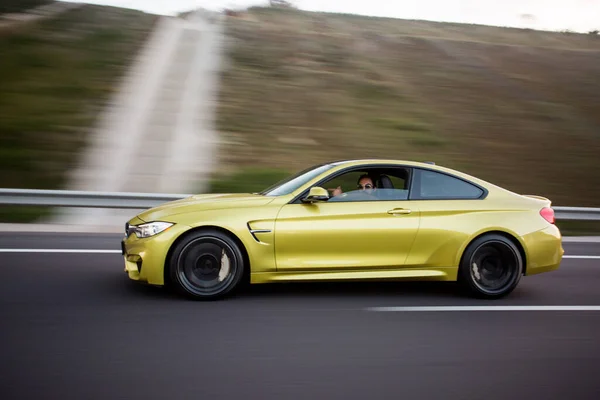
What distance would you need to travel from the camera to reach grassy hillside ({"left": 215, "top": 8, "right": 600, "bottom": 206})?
1527 cm

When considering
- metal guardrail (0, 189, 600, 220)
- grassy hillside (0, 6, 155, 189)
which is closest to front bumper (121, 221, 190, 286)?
metal guardrail (0, 189, 600, 220)

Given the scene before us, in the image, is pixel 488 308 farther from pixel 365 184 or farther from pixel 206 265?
pixel 206 265

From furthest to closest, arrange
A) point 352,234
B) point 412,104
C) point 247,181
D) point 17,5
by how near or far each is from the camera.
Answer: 1. point 17,5
2. point 412,104
3. point 247,181
4. point 352,234

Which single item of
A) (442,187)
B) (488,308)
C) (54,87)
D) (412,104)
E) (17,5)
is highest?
(17,5)

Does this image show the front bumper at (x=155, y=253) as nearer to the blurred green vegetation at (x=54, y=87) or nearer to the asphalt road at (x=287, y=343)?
the asphalt road at (x=287, y=343)

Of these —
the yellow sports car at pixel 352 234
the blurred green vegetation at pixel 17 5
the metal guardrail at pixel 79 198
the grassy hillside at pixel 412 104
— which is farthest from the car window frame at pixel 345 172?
the blurred green vegetation at pixel 17 5

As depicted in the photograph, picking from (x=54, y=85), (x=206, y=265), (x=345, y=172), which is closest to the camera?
(x=206, y=265)

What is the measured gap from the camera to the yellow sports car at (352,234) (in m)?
6.01

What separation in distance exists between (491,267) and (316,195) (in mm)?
1923

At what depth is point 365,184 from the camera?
6.50 metres

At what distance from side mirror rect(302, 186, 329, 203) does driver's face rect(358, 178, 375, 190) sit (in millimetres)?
522

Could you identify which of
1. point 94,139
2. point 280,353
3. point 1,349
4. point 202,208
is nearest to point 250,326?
point 280,353

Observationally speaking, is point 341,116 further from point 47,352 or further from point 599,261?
point 47,352

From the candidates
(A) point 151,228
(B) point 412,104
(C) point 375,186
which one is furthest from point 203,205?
(B) point 412,104
